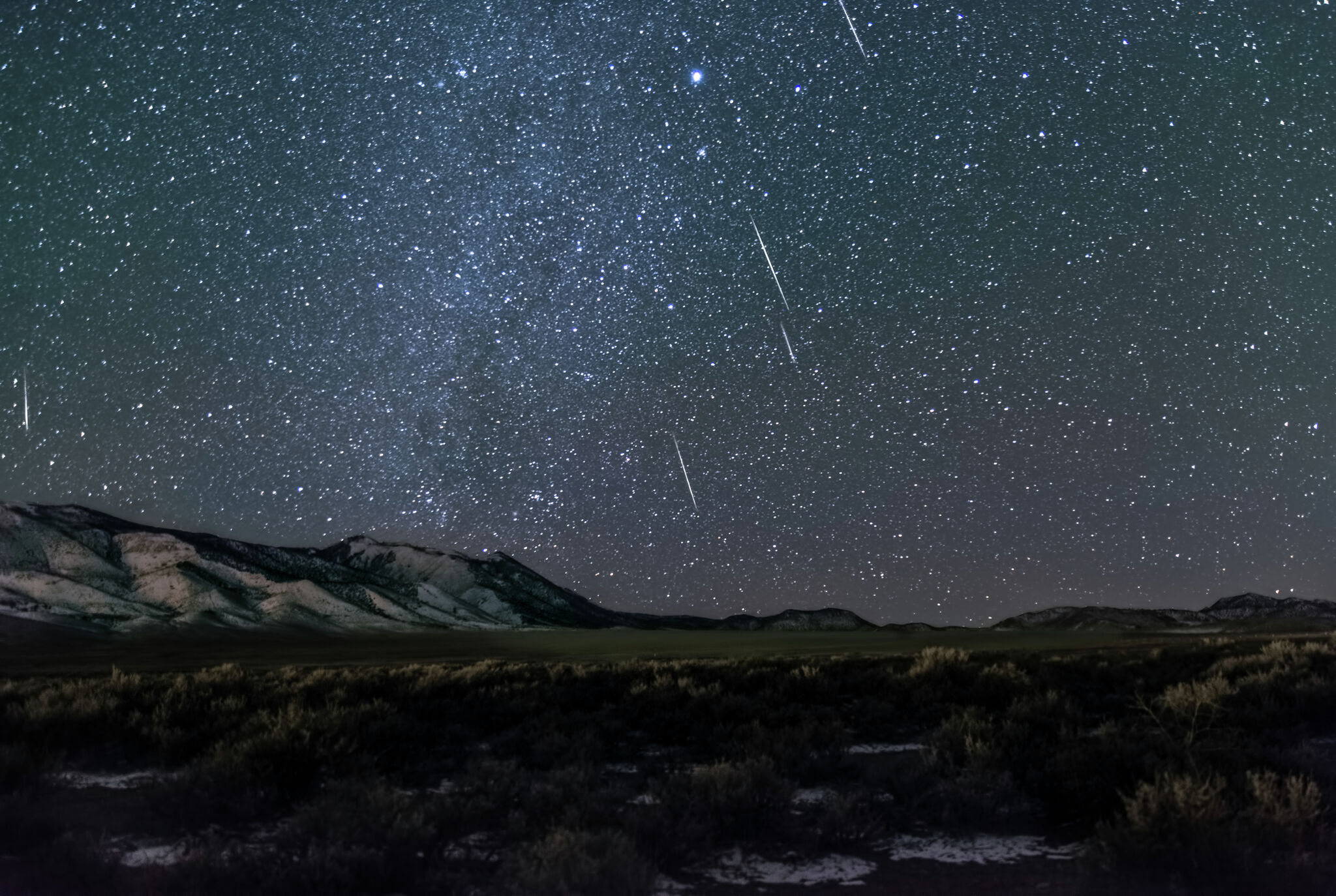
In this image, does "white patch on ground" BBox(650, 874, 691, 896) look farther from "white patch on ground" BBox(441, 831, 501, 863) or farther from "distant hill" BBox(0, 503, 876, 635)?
"distant hill" BBox(0, 503, 876, 635)

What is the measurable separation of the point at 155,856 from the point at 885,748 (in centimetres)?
870

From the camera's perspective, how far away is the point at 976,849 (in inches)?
302

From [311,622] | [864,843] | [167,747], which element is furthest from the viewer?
[311,622]

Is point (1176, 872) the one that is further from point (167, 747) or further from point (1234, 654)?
point (1234, 654)

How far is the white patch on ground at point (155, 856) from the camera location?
7.36 metres

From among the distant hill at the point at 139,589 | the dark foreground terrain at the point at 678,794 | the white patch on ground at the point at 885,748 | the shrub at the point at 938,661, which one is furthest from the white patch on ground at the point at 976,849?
the distant hill at the point at 139,589

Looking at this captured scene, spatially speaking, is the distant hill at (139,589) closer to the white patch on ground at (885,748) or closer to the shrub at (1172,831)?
the white patch on ground at (885,748)

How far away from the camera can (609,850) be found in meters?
6.34

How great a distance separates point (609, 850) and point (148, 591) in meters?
196

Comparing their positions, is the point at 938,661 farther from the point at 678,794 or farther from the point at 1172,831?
the point at 1172,831

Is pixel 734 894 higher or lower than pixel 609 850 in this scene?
lower

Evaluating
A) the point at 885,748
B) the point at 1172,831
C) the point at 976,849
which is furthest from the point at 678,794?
the point at 885,748

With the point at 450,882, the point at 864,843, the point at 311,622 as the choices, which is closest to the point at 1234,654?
the point at 864,843

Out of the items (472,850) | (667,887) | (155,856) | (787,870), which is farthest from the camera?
(155,856)
